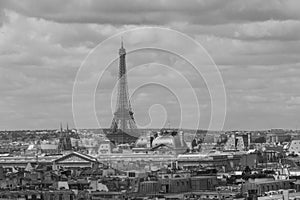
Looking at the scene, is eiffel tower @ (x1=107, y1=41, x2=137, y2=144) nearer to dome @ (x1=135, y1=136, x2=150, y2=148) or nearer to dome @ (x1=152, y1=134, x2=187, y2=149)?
dome @ (x1=135, y1=136, x2=150, y2=148)

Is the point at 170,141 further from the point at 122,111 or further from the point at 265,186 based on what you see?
the point at 265,186

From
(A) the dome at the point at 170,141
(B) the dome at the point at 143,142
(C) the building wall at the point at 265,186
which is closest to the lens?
(C) the building wall at the point at 265,186

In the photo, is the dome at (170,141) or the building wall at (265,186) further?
the dome at (170,141)

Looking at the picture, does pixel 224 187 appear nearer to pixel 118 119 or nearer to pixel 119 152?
pixel 119 152

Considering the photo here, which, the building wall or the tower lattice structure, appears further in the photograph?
the tower lattice structure

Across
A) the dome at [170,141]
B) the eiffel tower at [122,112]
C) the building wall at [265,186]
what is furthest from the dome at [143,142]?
the building wall at [265,186]

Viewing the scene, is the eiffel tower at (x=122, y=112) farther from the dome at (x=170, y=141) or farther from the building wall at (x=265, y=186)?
the building wall at (x=265, y=186)

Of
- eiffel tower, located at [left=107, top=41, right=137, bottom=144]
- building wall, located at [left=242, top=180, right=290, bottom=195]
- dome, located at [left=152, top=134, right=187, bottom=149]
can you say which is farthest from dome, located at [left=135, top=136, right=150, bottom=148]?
building wall, located at [left=242, top=180, right=290, bottom=195]

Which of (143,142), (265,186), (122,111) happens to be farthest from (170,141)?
(265,186)

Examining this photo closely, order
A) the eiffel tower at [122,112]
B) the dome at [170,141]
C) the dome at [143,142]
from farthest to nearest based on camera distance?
the eiffel tower at [122,112] → the dome at [143,142] → the dome at [170,141]

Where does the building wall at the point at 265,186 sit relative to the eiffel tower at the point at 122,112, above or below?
below

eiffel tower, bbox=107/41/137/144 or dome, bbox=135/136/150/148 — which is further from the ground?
eiffel tower, bbox=107/41/137/144
